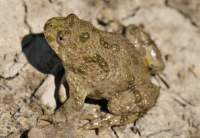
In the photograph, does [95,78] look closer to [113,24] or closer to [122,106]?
[122,106]

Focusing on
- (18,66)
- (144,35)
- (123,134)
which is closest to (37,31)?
(18,66)

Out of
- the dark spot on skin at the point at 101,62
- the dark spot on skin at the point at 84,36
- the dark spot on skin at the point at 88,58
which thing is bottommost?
the dark spot on skin at the point at 101,62

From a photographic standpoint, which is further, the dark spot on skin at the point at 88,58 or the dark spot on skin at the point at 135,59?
the dark spot on skin at the point at 135,59

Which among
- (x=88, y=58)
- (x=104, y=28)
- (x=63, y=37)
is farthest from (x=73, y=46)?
(x=104, y=28)

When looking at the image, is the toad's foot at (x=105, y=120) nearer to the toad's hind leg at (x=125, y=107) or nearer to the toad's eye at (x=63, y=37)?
the toad's hind leg at (x=125, y=107)

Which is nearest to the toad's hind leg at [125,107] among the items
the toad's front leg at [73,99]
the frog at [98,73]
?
the frog at [98,73]

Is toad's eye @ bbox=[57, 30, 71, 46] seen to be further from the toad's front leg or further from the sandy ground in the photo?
the sandy ground

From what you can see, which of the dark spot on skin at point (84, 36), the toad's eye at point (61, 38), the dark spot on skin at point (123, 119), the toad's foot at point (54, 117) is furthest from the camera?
the dark spot on skin at point (123, 119)

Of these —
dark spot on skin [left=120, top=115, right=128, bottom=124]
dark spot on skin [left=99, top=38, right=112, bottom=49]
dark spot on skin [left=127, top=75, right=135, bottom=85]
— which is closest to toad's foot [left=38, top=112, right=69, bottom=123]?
dark spot on skin [left=120, top=115, right=128, bottom=124]
